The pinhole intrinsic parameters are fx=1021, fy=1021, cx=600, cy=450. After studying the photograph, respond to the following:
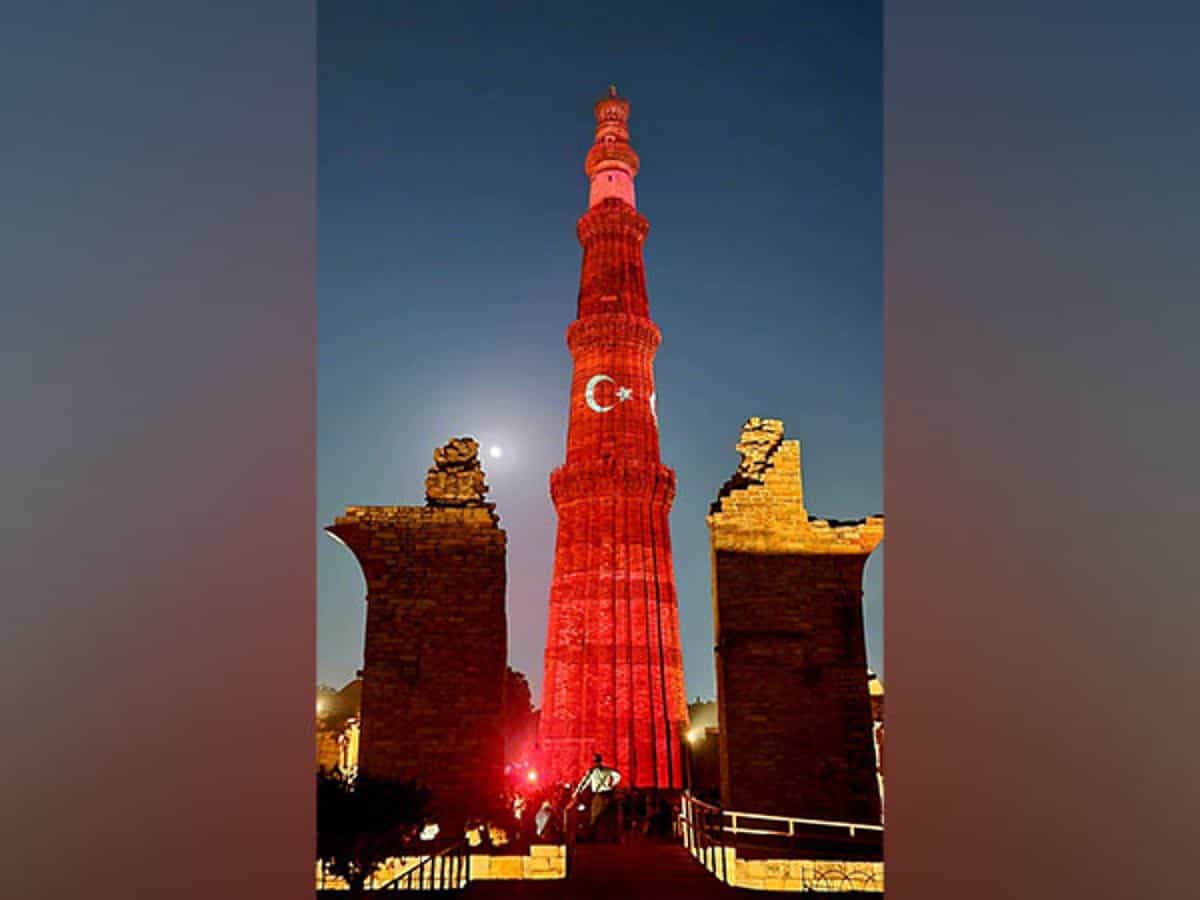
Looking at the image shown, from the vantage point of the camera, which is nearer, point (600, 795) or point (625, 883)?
point (625, 883)

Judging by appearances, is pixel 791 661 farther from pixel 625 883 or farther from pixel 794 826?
pixel 625 883

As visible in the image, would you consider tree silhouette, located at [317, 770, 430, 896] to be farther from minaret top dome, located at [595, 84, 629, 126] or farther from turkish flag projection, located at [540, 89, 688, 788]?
minaret top dome, located at [595, 84, 629, 126]

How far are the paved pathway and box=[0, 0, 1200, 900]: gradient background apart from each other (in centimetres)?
547

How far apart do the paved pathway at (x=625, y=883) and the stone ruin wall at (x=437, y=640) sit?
3.66 feet

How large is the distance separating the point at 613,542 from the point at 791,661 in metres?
14.3

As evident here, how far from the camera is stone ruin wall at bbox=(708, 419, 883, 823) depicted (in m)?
10.3

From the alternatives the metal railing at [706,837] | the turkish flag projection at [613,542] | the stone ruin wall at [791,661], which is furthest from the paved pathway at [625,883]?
the turkish flag projection at [613,542]

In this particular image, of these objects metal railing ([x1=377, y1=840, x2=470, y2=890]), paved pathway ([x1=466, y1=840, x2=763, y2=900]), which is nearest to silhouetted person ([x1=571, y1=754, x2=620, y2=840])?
paved pathway ([x1=466, y1=840, x2=763, y2=900])
